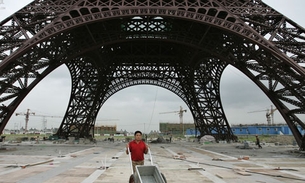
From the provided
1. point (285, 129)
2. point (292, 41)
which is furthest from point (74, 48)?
point (285, 129)

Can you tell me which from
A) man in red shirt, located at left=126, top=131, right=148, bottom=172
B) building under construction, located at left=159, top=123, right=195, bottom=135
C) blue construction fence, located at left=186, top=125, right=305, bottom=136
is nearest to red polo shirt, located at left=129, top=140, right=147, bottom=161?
man in red shirt, located at left=126, top=131, right=148, bottom=172

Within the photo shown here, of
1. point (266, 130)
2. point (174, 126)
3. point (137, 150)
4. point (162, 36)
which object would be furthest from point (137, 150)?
point (174, 126)

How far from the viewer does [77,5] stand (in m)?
22.6

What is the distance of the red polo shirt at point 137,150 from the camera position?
267 inches

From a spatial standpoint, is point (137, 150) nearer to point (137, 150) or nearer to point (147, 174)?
point (137, 150)

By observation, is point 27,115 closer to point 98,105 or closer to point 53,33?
point 98,105

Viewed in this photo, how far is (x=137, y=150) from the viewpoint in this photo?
678 cm

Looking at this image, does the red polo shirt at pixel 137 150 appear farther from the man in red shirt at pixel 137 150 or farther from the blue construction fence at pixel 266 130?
the blue construction fence at pixel 266 130

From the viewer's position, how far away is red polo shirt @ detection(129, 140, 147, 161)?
6770mm

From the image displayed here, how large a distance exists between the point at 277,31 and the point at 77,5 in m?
16.8

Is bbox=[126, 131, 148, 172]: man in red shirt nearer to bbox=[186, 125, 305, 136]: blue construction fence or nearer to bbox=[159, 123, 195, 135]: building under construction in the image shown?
bbox=[186, 125, 305, 136]: blue construction fence

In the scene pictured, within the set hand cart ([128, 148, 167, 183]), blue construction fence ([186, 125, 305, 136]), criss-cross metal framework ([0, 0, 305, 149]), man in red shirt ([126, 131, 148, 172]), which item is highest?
criss-cross metal framework ([0, 0, 305, 149])

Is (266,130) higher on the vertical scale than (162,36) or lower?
lower

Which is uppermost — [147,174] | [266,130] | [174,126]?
[174,126]
